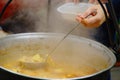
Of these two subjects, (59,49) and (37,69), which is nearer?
(37,69)

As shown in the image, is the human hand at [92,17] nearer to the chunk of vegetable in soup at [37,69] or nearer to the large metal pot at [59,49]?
the large metal pot at [59,49]

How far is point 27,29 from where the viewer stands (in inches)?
98.0

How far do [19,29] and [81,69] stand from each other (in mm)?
1256

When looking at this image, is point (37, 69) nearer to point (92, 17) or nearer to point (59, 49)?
point (59, 49)

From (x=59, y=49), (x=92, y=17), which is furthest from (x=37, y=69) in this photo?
Result: (x=92, y=17)

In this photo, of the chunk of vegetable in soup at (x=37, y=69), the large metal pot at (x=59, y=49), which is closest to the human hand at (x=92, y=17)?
the large metal pot at (x=59, y=49)

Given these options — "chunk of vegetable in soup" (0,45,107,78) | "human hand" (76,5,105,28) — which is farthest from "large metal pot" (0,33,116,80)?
"human hand" (76,5,105,28)

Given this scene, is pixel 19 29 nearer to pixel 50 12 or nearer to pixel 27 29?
pixel 27 29

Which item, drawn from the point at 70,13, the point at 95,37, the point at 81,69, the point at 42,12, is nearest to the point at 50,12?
the point at 42,12

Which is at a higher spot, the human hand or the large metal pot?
the human hand

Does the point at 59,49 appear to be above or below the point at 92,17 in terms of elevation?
below

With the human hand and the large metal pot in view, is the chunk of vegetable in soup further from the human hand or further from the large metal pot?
the human hand

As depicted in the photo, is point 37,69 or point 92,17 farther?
point 92,17

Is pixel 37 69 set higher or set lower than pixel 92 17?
lower
